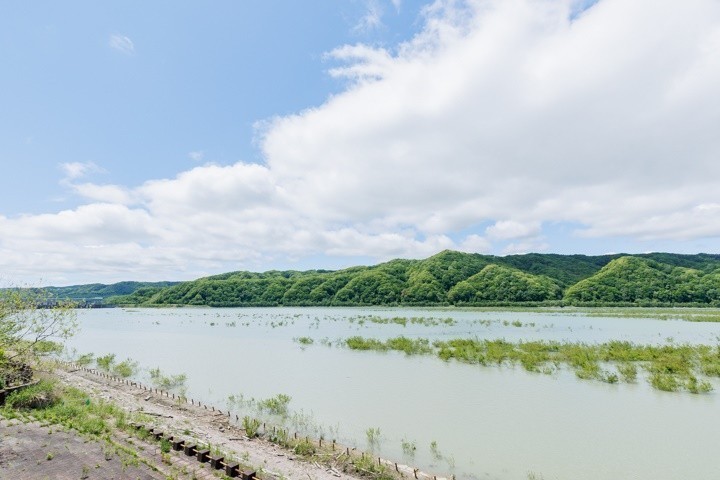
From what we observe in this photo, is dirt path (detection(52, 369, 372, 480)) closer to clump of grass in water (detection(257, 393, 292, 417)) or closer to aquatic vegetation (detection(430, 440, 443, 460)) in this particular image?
clump of grass in water (detection(257, 393, 292, 417))

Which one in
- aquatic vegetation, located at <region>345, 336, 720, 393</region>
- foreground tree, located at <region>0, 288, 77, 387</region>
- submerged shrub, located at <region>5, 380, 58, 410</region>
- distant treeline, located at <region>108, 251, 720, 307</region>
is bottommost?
aquatic vegetation, located at <region>345, 336, 720, 393</region>

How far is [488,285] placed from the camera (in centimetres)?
13388

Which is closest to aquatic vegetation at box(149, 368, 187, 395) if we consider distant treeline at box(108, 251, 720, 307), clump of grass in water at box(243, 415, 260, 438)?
clump of grass in water at box(243, 415, 260, 438)

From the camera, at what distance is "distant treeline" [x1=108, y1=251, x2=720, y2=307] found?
11041cm

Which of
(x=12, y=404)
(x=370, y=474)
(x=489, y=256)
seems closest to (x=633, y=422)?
(x=370, y=474)

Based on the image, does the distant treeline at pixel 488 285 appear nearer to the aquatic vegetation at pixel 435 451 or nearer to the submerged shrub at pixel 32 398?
the aquatic vegetation at pixel 435 451

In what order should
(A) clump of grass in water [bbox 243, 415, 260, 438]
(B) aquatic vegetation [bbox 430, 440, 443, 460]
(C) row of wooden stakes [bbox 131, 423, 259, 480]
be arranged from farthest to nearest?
1. (A) clump of grass in water [bbox 243, 415, 260, 438]
2. (B) aquatic vegetation [bbox 430, 440, 443, 460]
3. (C) row of wooden stakes [bbox 131, 423, 259, 480]

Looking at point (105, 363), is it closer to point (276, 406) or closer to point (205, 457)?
point (276, 406)

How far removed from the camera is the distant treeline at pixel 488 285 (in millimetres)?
110413

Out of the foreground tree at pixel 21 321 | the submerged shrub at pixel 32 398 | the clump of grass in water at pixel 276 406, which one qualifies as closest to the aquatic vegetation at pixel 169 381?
the clump of grass in water at pixel 276 406

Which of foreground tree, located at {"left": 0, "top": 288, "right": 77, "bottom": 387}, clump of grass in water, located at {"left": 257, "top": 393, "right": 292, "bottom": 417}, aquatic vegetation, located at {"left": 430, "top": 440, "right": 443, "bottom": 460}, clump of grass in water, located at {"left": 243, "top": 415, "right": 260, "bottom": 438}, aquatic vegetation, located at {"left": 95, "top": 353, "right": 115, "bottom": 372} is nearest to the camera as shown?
aquatic vegetation, located at {"left": 430, "top": 440, "right": 443, "bottom": 460}

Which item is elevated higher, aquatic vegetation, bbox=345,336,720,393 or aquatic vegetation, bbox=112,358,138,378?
aquatic vegetation, bbox=345,336,720,393

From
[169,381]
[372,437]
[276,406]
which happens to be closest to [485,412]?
[372,437]

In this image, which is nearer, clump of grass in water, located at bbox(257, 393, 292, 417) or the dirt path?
the dirt path
